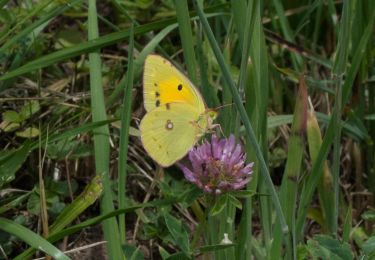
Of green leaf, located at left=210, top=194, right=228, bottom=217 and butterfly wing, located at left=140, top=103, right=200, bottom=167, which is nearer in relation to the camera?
green leaf, located at left=210, top=194, right=228, bottom=217

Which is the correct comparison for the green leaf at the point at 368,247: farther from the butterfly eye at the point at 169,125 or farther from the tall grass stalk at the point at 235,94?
the butterfly eye at the point at 169,125

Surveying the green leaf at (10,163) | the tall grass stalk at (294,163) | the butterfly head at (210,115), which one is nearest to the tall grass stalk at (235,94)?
the tall grass stalk at (294,163)

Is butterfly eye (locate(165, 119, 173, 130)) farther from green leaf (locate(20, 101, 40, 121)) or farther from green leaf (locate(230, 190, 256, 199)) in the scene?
green leaf (locate(20, 101, 40, 121))

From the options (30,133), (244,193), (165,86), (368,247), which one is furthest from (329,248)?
(30,133)

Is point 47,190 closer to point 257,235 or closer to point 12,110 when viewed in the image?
point 12,110

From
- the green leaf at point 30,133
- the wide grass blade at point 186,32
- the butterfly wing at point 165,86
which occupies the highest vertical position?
the wide grass blade at point 186,32

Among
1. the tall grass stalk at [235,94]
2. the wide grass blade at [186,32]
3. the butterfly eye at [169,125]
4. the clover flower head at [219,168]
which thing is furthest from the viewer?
the butterfly eye at [169,125]

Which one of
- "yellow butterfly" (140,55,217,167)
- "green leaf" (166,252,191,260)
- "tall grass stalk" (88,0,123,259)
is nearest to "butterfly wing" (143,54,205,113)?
"yellow butterfly" (140,55,217,167)
